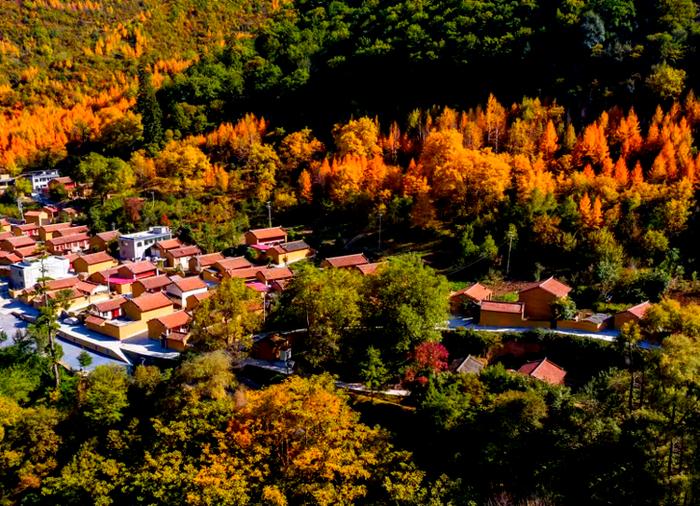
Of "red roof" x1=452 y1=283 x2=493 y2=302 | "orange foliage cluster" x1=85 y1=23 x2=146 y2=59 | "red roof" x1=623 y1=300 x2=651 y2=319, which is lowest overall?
"red roof" x1=452 y1=283 x2=493 y2=302

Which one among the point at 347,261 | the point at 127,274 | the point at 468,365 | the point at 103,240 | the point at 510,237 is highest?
the point at 510,237

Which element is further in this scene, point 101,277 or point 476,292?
point 101,277

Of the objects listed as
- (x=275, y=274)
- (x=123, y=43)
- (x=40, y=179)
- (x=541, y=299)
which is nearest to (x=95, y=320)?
(x=275, y=274)

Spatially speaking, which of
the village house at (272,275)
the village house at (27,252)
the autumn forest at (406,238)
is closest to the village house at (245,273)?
the village house at (272,275)

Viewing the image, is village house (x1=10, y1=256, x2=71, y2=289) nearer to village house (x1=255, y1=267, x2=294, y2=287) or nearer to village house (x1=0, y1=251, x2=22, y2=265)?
village house (x1=0, y1=251, x2=22, y2=265)

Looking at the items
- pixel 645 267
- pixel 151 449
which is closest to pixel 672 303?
pixel 645 267

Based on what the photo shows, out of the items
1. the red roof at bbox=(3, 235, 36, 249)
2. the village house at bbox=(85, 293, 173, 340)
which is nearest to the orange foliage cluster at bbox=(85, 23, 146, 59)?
the red roof at bbox=(3, 235, 36, 249)

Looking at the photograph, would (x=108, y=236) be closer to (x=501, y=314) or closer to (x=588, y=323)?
(x=501, y=314)
